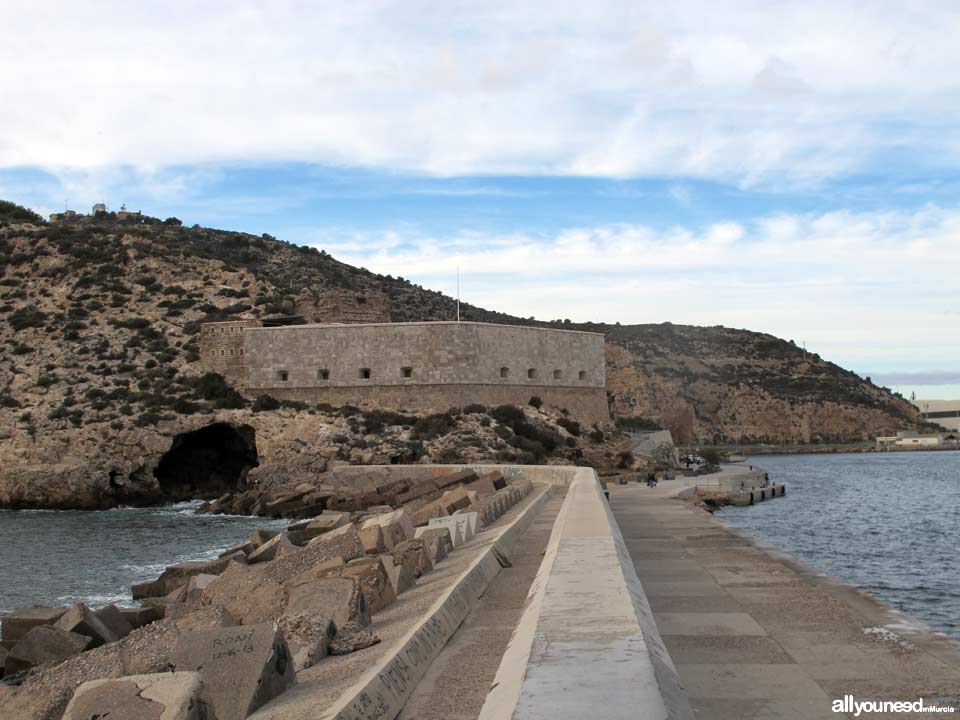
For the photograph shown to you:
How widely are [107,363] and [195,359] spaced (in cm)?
368

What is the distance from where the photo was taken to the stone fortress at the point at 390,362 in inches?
1470

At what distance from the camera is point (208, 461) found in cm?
3969

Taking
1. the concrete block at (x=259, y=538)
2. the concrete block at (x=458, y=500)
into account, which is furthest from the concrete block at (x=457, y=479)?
the concrete block at (x=259, y=538)

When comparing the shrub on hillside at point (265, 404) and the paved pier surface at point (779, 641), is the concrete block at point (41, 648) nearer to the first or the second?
the paved pier surface at point (779, 641)

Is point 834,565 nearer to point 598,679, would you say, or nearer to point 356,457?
point 598,679

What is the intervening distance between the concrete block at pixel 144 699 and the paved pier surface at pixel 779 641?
9.35ft

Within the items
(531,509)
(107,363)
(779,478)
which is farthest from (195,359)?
(779,478)

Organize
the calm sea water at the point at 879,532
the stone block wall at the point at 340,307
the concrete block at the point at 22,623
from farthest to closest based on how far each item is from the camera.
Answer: the stone block wall at the point at 340,307 < the calm sea water at the point at 879,532 < the concrete block at the point at 22,623

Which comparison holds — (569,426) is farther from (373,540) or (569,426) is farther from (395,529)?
(373,540)

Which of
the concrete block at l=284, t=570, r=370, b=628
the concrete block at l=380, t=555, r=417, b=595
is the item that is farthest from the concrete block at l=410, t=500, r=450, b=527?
the concrete block at l=284, t=570, r=370, b=628

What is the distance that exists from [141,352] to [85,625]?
110 feet

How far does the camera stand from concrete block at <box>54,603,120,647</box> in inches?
365

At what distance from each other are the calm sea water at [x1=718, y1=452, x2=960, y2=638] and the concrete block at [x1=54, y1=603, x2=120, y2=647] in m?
9.91

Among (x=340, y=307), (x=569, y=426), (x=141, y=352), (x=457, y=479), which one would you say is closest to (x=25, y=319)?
(x=141, y=352)
